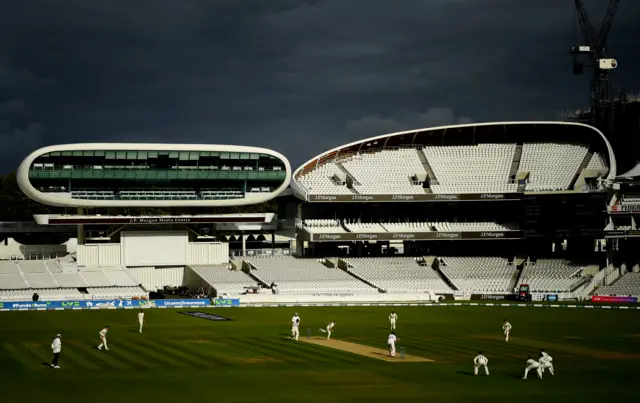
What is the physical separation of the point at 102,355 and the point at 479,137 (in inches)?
2582

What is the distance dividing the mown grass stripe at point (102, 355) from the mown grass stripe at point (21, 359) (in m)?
2.69

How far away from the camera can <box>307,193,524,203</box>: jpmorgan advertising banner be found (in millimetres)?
88625

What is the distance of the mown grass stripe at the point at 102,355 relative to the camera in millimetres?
38906

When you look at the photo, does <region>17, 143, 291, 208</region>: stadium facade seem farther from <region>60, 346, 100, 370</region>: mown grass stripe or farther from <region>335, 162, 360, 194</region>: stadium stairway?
<region>60, 346, 100, 370</region>: mown grass stripe

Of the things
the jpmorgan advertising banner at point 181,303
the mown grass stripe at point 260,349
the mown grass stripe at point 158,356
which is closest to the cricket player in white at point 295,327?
the mown grass stripe at point 260,349

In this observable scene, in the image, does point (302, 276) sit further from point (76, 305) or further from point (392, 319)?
point (392, 319)

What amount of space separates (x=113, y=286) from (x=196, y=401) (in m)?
49.2

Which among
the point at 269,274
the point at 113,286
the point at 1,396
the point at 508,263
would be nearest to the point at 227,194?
the point at 269,274

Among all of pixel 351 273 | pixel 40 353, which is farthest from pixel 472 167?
pixel 40 353

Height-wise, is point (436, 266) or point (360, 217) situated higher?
point (360, 217)

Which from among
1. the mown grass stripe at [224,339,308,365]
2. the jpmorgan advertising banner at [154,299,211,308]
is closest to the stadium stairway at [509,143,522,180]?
the jpmorgan advertising banner at [154,299,211,308]

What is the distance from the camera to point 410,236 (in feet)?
294

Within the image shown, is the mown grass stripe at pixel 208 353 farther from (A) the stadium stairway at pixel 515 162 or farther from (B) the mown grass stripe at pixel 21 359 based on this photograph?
(A) the stadium stairway at pixel 515 162

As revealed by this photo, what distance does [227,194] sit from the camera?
84.9m
